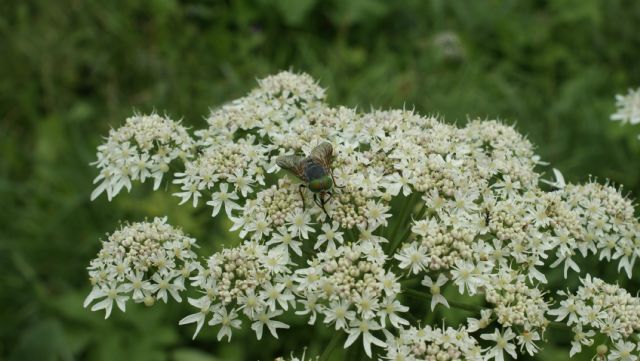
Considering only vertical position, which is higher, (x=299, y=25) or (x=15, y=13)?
(x=299, y=25)

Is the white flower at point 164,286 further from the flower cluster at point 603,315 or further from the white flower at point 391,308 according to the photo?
the flower cluster at point 603,315

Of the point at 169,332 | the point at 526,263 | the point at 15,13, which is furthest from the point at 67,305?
the point at 15,13

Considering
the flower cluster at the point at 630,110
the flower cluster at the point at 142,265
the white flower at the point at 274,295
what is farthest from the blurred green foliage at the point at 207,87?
the white flower at the point at 274,295

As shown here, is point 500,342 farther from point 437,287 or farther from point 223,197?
point 223,197

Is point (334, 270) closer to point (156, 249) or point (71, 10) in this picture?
point (156, 249)

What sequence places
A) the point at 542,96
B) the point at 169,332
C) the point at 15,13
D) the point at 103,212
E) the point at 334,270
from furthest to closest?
1. the point at 15,13
2. the point at 542,96
3. the point at 103,212
4. the point at 169,332
5. the point at 334,270

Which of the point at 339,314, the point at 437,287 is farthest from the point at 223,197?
the point at 437,287
